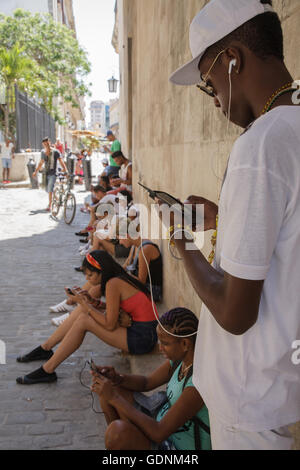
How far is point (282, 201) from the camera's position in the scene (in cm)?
109

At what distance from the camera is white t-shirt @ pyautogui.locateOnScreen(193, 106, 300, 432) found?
3.53 ft

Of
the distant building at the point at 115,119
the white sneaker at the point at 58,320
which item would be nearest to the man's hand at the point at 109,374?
the white sneaker at the point at 58,320

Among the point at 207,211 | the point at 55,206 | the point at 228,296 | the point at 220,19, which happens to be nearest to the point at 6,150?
the point at 55,206

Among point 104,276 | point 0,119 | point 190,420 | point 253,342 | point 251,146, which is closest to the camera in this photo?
point 251,146

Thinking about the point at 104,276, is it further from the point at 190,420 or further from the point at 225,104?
the point at 225,104

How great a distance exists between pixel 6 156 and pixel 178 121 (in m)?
16.0

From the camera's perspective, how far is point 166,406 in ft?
8.68

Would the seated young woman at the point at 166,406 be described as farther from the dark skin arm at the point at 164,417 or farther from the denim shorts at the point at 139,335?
the denim shorts at the point at 139,335

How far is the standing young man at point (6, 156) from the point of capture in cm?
1897

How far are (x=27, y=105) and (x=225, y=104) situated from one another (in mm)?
22077

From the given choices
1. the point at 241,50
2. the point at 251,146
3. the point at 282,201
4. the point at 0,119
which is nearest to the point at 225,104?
the point at 241,50

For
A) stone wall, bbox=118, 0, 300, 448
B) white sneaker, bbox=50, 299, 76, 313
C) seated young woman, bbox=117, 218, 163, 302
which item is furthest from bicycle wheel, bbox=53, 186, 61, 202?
white sneaker, bbox=50, 299, 76, 313

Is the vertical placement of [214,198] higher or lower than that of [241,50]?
lower
